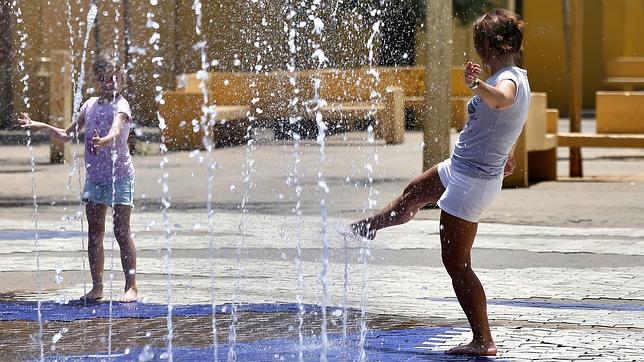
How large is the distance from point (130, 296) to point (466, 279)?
241cm

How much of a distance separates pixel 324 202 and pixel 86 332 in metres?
6.83

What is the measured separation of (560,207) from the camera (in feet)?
45.4

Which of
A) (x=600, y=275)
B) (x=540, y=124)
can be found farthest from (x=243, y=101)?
(x=600, y=275)

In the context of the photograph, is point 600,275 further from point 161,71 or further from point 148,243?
point 161,71

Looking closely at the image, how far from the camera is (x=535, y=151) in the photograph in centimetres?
1686

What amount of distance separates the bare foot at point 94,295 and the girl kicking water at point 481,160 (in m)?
2.51

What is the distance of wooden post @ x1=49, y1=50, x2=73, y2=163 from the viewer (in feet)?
65.6

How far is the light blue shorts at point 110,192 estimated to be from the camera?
8.04m

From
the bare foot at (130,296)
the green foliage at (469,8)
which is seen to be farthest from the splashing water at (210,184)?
the green foliage at (469,8)

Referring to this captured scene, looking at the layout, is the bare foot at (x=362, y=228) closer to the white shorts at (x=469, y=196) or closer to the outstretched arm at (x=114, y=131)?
the white shorts at (x=469, y=196)

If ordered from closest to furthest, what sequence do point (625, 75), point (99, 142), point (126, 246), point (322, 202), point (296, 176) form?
point (99, 142), point (126, 246), point (322, 202), point (296, 176), point (625, 75)

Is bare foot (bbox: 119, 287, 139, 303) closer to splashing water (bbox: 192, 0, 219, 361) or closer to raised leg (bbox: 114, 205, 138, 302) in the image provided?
raised leg (bbox: 114, 205, 138, 302)

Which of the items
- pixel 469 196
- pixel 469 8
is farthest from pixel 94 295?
pixel 469 8

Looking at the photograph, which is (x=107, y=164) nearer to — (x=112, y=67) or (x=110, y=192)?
(x=110, y=192)
